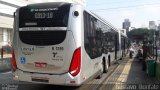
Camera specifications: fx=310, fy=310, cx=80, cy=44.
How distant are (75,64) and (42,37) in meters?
1.41

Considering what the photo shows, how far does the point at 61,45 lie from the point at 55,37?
347 millimetres

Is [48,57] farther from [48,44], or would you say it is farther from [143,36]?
[143,36]

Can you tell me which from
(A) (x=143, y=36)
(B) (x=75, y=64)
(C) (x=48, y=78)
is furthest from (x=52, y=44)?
(A) (x=143, y=36)

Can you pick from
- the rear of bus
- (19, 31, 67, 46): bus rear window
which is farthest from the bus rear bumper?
(19, 31, 67, 46): bus rear window

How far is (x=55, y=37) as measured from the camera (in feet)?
32.4

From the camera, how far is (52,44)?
986 centimetres

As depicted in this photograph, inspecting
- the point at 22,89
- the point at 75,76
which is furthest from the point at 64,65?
the point at 22,89

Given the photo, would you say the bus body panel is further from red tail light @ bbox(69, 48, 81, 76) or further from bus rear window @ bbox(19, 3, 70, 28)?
bus rear window @ bbox(19, 3, 70, 28)

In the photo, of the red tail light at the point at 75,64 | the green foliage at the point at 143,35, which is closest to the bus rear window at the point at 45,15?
the red tail light at the point at 75,64

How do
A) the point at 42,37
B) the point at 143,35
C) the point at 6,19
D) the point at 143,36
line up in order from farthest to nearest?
the point at 143,35 < the point at 143,36 < the point at 6,19 < the point at 42,37

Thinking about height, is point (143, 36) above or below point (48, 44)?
above

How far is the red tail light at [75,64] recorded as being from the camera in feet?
31.7

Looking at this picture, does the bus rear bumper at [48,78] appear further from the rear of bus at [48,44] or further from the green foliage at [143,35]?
the green foliage at [143,35]

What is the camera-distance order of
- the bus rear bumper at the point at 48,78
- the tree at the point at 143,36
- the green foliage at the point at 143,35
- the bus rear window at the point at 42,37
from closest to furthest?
the bus rear bumper at the point at 48,78 < the bus rear window at the point at 42,37 < the tree at the point at 143,36 < the green foliage at the point at 143,35
